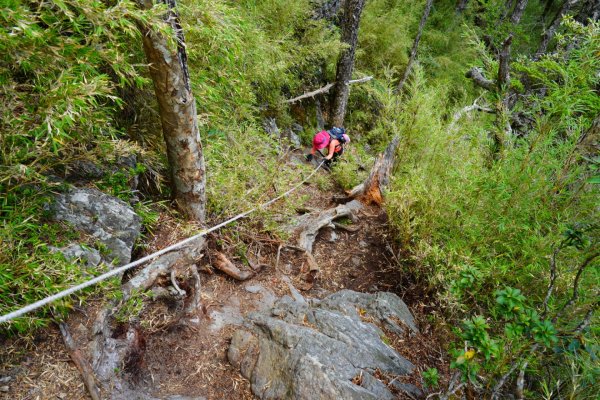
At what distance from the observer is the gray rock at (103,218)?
6.74 ft

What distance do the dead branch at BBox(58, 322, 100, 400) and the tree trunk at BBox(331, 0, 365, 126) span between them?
7.28m

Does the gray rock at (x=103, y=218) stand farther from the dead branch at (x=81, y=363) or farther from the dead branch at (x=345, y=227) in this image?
the dead branch at (x=345, y=227)

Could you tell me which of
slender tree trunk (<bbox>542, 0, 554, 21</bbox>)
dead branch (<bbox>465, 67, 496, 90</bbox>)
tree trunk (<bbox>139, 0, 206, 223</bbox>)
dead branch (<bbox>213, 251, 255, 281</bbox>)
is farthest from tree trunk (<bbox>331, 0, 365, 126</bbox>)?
slender tree trunk (<bbox>542, 0, 554, 21</bbox>)

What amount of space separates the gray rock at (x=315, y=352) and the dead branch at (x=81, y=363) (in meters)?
1.00

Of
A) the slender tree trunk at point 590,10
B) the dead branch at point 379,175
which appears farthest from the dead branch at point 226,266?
the slender tree trunk at point 590,10

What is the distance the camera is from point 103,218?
2203mm

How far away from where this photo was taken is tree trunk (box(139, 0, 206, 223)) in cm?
207

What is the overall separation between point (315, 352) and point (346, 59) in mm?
7077

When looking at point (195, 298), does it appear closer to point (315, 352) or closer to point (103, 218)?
point (103, 218)

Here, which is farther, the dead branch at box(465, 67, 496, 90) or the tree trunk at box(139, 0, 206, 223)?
the dead branch at box(465, 67, 496, 90)

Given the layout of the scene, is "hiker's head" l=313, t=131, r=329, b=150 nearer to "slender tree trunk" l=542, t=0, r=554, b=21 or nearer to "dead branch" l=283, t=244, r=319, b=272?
"dead branch" l=283, t=244, r=319, b=272

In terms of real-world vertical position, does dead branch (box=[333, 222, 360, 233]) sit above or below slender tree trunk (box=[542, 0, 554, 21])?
below

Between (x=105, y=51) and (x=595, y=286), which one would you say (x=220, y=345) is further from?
(x=595, y=286)

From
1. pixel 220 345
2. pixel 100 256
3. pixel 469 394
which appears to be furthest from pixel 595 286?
pixel 100 256
